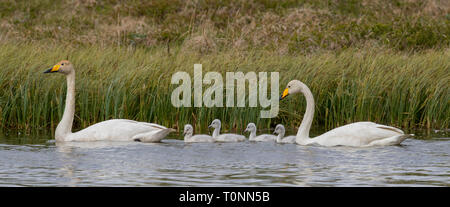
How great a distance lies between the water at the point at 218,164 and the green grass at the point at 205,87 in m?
1.98

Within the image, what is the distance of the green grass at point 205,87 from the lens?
1622 centimetres

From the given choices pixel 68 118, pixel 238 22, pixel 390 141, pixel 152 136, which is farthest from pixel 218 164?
pixel 238 22

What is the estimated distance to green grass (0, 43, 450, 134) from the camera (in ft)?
53.2

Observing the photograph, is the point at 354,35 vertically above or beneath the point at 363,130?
above

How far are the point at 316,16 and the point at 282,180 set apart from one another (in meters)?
25.4

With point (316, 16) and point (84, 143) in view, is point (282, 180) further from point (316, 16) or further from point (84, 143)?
point (316, 16)

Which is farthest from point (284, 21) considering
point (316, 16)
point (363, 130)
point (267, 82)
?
point (363, 130)

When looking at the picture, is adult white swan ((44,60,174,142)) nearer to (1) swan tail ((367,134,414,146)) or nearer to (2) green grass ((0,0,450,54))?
(1) swan tail ((367,134,414,146))

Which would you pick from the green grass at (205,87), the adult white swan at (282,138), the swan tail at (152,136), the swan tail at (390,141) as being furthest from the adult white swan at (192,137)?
the swan tail at (390,141)

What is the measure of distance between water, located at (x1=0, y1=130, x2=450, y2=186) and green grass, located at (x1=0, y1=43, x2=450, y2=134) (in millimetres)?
1978

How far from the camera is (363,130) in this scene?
13500mm

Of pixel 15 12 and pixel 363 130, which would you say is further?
pixel 15 12

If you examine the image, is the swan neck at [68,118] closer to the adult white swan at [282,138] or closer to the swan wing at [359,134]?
the adult white swan at [282,138]
